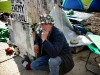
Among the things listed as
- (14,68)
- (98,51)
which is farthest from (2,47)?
(98,51)

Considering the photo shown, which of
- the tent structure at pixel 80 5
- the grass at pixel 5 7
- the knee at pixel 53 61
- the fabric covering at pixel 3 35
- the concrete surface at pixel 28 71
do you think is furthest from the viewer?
the tent structure at pixel 80 5

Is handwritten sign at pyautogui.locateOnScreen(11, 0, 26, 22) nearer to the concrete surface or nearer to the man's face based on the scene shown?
the man's face

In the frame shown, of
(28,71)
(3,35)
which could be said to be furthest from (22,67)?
(3,35)

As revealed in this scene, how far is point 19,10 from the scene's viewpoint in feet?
11.2

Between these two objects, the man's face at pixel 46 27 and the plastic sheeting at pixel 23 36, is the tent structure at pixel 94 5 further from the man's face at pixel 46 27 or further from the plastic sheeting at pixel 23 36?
the man's face at pixel 46 27

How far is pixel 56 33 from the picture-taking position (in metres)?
2.83

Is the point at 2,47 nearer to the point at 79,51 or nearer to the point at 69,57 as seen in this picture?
the point at 79,51

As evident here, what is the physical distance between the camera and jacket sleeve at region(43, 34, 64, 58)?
2719mm

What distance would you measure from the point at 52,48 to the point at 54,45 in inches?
2.6

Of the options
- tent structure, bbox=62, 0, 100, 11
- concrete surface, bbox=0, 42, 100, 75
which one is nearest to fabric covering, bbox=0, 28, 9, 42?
concrete surface, bbox=0, 42, 100, 75

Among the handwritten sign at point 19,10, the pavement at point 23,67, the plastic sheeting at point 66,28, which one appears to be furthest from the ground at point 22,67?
the handwritten sign at point 19,10

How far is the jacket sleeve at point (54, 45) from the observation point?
272cm

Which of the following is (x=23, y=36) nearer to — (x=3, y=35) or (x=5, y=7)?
(x=3, y=35)

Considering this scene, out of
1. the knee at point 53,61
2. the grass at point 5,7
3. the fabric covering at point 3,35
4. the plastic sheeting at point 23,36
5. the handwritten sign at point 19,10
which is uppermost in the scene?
the handwritten sign at point 19,10
